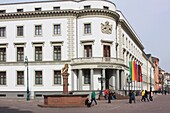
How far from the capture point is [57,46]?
6091 cm

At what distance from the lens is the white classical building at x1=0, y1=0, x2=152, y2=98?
2347 inches

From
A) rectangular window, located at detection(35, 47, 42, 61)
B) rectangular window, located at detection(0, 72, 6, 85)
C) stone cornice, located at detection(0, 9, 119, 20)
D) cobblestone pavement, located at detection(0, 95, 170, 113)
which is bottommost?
cobblestone pavement, located at detection(0, 95, 170, 113)

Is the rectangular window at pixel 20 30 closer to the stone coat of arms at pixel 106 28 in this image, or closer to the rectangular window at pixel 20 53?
the rectangular window at pixel 20 53

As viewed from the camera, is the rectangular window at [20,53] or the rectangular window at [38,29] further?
the rectangular window at [20,53]

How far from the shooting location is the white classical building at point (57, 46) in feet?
196

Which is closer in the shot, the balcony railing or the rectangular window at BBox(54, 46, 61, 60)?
the balcony railing

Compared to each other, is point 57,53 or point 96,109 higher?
point 57,53

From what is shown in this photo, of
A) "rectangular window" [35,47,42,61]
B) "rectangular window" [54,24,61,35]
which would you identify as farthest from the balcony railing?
"rectangular window" [35,47,42,61]

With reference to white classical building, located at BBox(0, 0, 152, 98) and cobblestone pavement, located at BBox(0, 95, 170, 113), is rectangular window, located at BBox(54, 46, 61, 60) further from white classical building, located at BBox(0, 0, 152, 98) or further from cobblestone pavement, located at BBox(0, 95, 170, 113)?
cobblestone pavement, located at BBox(0, 95, 170, 113)

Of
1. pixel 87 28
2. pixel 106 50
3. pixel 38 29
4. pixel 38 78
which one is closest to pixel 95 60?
pixel 106 50

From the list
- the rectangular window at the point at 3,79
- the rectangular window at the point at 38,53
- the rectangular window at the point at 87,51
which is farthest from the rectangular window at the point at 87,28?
the rectangular window at the point at 3,79

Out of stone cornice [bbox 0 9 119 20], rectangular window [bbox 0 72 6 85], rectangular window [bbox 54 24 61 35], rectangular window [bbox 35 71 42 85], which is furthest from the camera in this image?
rectangular window [bbox 0 72 6 85]

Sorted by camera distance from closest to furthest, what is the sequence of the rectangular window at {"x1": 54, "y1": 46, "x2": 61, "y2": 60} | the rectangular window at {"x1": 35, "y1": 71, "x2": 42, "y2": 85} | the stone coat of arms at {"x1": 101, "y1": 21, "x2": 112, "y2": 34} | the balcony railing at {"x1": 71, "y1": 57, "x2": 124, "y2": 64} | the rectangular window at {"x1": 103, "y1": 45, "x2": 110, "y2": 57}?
the balcony railing at {"x1": 71, "y1": 57, "x2": 124, "y2": 64} < the stone coat of arms at {"x1": 101, "y1": 21, "x2": 112, "y2": 34} < the rectangular window at {"x1": 103, "y1": 45, "x2": 110, "y2": 57} < the rectangular window at {"x1": 54, "y1": 46, "x2": 61, "y2": 60} < the rectangular window at {"x1": 35, "y1": 71, "x2": 42, "y2": 85}

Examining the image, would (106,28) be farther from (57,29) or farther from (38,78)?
(38,78)
